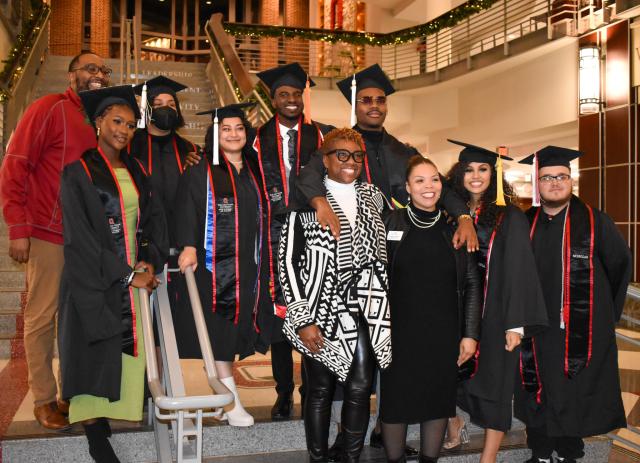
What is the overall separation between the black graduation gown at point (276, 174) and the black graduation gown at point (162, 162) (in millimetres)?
445

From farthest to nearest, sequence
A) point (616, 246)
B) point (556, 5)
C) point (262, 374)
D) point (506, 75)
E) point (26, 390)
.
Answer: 1. point (506, 75)
2. point (556, 5)
3. point (262, 374)
4. point (26, 390)
5. point (616, 246)

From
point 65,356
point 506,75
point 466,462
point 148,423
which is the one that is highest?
point 506,75

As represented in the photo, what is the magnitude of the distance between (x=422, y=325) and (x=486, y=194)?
817 millimetres

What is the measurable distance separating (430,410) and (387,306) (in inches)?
21.0

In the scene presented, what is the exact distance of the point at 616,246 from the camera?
147 inches

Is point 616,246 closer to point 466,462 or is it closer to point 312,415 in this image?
point 466,462

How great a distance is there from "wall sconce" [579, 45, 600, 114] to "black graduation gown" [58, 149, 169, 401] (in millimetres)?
9351

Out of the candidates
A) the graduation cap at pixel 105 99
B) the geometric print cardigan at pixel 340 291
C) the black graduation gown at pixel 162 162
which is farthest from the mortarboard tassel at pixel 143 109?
the geometric print cardigan at pixel 340 291

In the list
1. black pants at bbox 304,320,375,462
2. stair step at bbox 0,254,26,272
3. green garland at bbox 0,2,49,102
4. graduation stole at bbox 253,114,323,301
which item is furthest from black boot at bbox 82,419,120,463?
green garland at bbox 0,2,49,102

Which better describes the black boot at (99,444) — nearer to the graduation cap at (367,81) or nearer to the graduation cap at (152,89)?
the graduation cap at (152,89)

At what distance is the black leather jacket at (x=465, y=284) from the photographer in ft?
11.5

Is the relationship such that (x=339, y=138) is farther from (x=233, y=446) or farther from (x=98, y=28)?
(x=98, y=28)

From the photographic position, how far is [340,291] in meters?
3.33

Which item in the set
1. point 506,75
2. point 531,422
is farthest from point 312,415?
point 506,75
